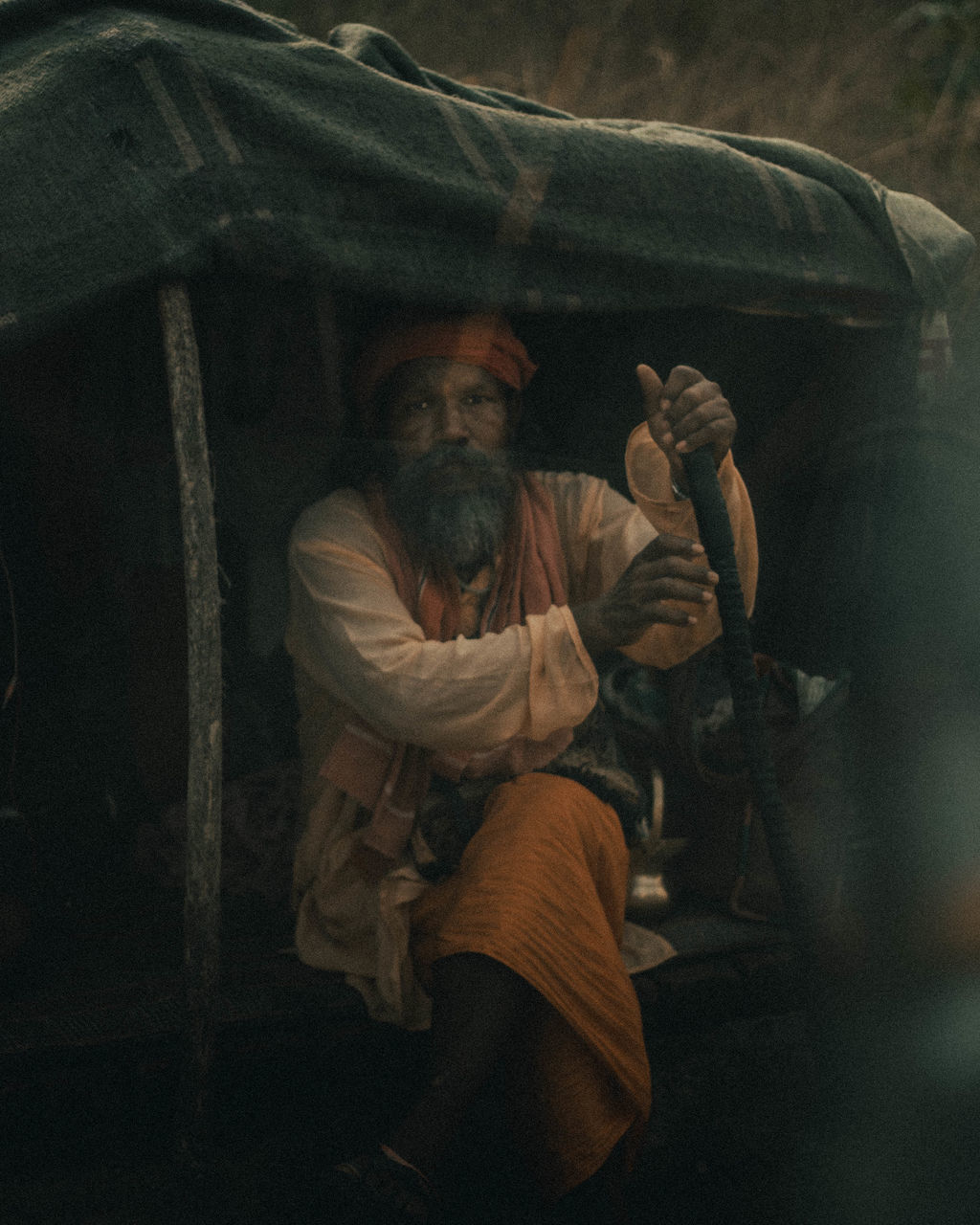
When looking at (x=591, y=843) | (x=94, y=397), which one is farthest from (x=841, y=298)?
(x=94, y=397)

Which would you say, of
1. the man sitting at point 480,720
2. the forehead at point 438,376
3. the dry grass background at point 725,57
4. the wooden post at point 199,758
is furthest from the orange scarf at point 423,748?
the dry grass background at point 725,57

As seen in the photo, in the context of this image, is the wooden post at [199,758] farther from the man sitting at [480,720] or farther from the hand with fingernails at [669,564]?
the hand with fingernails at [669,564]

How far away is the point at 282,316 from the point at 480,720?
4.17ft

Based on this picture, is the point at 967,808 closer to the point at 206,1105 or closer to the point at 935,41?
the point at 206,1105

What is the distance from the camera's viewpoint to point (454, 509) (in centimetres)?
214

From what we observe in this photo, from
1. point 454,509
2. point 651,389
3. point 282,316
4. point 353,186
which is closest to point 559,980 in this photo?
point 454,509

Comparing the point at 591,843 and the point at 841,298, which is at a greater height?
the point at 841,298

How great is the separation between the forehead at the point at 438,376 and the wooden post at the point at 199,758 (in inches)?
23.3

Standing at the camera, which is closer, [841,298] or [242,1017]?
[242,1017]

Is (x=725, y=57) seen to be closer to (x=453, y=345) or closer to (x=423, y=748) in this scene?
(x=453, y=345)

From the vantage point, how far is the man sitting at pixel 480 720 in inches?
68.5

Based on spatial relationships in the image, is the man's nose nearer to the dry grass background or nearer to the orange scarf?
the orange scarf

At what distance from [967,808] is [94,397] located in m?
2.66

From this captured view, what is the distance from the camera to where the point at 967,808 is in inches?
108
